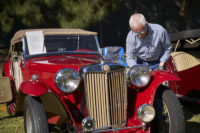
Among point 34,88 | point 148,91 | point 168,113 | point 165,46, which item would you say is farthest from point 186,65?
point 34,88

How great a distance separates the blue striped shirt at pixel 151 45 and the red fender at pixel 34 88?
1.28m

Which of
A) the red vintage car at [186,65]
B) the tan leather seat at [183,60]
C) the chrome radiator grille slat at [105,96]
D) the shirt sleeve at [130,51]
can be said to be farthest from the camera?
the tan leather seat at [183,60]

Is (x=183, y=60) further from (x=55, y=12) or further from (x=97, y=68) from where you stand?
(x=55, y=12)

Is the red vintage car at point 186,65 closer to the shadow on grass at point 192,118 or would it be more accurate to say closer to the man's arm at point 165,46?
the shadow on grass at point 192,118

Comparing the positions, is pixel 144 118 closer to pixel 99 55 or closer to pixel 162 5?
pixel 99 55

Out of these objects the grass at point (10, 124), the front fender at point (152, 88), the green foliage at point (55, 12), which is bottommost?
the grass at point (10, 124)

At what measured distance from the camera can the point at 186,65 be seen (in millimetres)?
5039

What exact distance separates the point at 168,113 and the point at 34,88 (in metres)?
1.46

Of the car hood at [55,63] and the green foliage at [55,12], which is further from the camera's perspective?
the green foliage at [55,12]

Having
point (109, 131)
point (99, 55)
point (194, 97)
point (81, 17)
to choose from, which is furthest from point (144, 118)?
point (81, 17)

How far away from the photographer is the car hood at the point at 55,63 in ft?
9.96

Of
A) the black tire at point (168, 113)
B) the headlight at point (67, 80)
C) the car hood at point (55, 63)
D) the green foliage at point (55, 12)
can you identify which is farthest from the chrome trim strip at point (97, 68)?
the green foliage at point (55, 12)

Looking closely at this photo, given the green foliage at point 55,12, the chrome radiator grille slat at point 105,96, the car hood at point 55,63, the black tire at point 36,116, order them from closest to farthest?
the black tire at point 36,116 → the chrome radiator grille slat at point 105,96 → the car hood at point 55,63 → the green foliage at point 55,12

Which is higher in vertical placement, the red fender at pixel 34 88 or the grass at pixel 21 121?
the red fender at pixel 34 88
